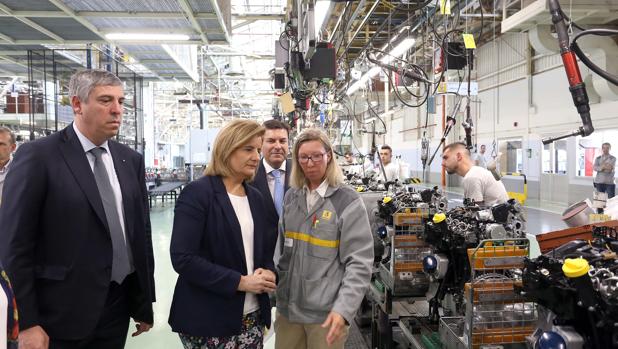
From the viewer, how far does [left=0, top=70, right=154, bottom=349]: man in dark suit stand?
136 cm

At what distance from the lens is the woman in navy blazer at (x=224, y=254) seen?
1428 mm

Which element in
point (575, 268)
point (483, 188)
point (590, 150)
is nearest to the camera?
point (575, 268)

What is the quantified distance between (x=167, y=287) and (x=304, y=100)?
9.51 ft

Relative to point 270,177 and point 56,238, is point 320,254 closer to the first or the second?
point 56,238

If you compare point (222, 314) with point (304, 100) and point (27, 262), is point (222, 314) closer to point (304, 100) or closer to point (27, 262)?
point (27, 262)

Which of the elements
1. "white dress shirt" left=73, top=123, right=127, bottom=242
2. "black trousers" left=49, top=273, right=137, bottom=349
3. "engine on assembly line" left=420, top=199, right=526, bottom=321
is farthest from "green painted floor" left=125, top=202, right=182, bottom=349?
"engine on assembly line" left=420, top=199, right=526, bottom=321

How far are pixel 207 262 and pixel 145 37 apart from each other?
15.0 feet

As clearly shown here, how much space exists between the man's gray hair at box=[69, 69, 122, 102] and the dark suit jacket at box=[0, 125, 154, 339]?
0.44ft

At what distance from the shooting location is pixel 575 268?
118 centimetres

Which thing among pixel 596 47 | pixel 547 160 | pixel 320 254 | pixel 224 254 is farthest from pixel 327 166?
pixel 547 160

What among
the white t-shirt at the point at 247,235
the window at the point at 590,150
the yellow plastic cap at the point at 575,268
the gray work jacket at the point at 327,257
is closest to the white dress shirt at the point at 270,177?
the gray work jacket at the point at 327,257

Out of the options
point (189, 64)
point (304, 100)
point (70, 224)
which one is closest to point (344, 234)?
point (70, 224)

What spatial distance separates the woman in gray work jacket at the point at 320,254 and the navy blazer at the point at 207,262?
0.89ft

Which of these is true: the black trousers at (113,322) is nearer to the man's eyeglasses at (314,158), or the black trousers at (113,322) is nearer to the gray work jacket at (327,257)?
the gray work jacket at (327,257)
